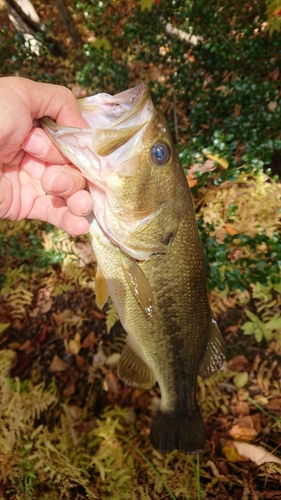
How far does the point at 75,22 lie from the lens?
5238mm

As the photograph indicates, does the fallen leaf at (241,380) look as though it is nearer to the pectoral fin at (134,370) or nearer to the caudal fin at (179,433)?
the caudal fin at (179,433)

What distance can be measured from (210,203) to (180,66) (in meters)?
1.63

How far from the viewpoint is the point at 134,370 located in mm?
2334

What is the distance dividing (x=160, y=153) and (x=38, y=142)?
2.18 ft

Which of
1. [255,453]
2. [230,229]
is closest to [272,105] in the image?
[230,229]

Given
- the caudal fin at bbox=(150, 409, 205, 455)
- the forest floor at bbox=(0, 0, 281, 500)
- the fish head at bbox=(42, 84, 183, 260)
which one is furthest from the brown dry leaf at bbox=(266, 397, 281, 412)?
the fish head at bbox=(42, 84, 183, 260)

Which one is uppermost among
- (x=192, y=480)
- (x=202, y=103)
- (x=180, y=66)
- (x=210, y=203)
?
(x=180, y=66)

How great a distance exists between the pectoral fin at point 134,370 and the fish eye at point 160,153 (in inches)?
52.7

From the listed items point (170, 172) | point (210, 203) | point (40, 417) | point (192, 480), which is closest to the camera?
point (170, 172)

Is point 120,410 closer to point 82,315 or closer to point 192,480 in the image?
point 192,480

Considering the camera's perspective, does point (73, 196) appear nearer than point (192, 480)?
Yes

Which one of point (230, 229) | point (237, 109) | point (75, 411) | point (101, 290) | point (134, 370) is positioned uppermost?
point (237, 109)

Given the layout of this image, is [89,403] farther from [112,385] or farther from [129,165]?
[129,165]

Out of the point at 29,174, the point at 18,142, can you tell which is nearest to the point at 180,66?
the point at 29,174
